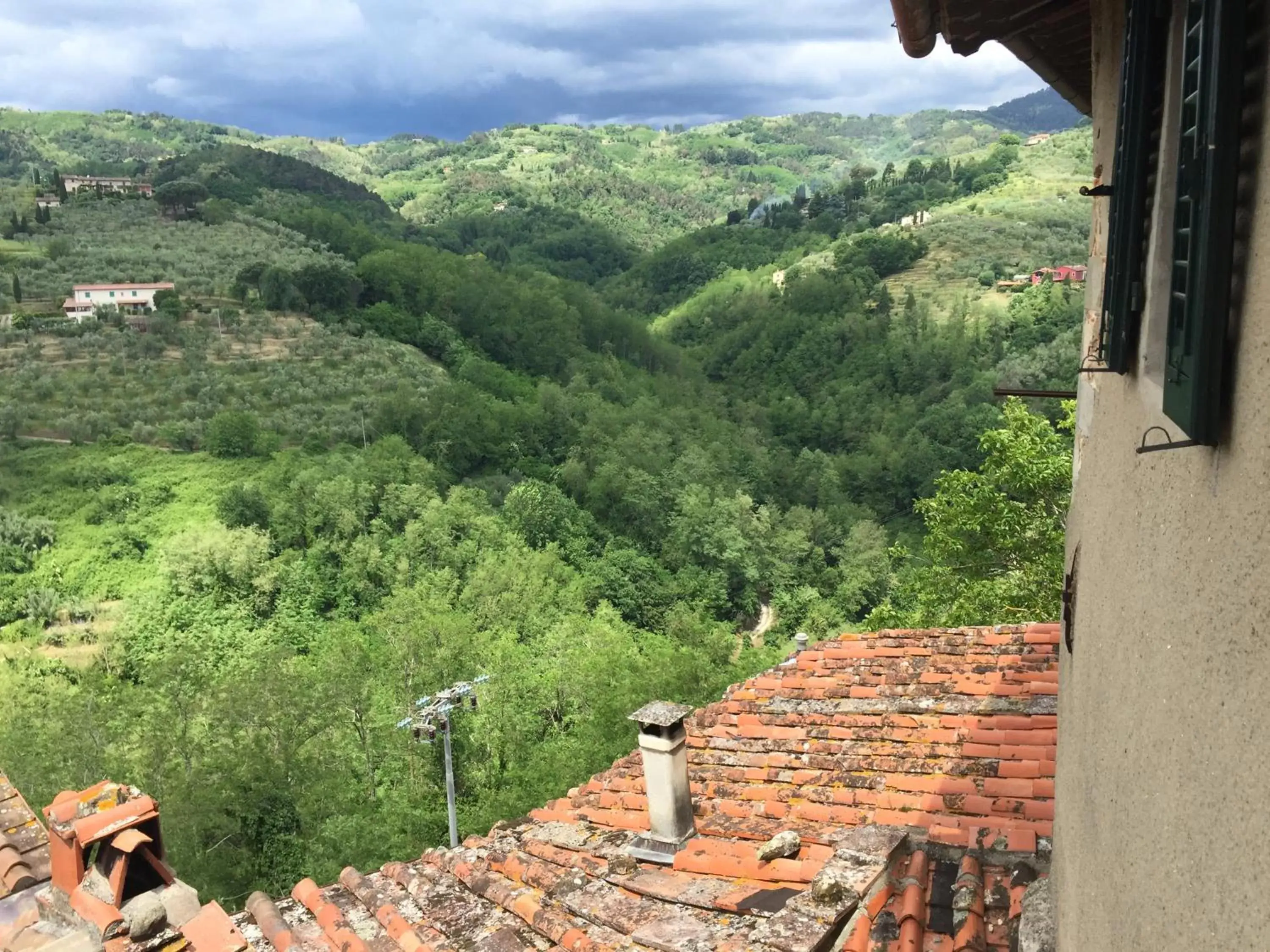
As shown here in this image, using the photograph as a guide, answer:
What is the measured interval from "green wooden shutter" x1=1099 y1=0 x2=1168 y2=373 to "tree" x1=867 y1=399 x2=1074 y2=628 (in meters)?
11.2

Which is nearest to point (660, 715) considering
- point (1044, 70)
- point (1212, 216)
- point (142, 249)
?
point (1044, 70)

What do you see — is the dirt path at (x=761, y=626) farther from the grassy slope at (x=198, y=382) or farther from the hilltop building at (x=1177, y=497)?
the hilltop building at (x=1177, y=497)

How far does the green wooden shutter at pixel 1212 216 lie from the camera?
54.1 inches

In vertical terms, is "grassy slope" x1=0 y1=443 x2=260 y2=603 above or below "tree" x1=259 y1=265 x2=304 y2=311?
below

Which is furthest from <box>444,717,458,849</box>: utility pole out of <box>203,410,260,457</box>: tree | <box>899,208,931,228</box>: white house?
<box>899,208,931,228</box>: white house

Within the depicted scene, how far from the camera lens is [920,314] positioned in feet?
271

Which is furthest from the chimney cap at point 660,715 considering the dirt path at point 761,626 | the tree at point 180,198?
the tree at point 180,198

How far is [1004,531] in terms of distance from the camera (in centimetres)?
1407

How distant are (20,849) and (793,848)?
3.99m

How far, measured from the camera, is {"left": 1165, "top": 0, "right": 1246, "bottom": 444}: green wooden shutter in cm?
137

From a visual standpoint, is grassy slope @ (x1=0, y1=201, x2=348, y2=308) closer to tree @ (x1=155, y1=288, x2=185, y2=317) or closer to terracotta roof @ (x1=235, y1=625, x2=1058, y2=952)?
tree @ (x1=155, y1=288, x2=185, y2=317)

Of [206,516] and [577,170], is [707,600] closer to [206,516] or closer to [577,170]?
[206,516]

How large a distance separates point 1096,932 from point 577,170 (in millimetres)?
175553

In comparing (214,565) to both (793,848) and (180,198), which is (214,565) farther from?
(180,198)
